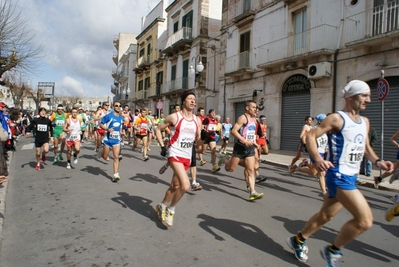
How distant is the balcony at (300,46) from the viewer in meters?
14.7

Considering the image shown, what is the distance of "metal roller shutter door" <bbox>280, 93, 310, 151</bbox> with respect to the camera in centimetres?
1659

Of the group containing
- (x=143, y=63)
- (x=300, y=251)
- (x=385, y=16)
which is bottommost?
(x=300, y=251)

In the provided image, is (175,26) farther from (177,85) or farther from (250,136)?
(250,136)

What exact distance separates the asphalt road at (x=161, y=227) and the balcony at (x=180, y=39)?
22.9m

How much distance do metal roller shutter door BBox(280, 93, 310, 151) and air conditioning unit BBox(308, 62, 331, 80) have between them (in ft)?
4.96

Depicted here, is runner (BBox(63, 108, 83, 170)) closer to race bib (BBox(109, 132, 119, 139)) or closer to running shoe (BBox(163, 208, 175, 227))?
race bib (BBox(109, 132, 119, 139))

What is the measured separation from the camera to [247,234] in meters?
4.30

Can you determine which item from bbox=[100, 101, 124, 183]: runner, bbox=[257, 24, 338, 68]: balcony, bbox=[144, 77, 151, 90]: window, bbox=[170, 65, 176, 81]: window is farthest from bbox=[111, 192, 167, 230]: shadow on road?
bbox=[144, 77, 151, 90]: window

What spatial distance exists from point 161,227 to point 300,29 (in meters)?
14.9

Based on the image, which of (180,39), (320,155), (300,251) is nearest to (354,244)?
(300,251)

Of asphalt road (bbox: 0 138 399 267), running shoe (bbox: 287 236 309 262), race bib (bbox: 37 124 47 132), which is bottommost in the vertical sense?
asphalt road (bbox: 0 138 399 267)

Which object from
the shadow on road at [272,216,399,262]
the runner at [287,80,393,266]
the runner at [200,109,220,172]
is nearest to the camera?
the runner at [287,80,393,266]

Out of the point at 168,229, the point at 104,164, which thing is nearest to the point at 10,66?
the point at 104,164

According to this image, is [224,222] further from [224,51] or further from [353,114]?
[224,51]
